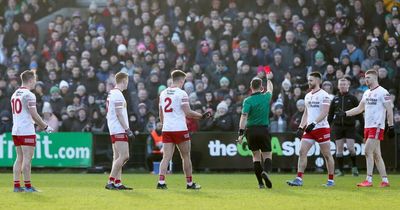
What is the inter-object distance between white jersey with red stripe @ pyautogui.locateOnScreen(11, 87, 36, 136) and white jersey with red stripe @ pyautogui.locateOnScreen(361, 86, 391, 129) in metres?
6.85

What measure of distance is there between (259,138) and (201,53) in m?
11.9

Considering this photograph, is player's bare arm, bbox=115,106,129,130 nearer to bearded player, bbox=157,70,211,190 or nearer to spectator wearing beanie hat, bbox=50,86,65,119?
bearded player, bbox=157,70,211,190

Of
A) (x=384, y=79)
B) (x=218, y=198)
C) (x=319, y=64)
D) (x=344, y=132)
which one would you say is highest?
(x=319, y=64)

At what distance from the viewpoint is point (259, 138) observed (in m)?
16.2

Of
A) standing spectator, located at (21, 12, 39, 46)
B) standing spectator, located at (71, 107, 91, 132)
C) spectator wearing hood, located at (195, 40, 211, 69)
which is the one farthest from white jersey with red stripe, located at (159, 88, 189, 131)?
standing spectator, located at (21, 12, 39, 46)

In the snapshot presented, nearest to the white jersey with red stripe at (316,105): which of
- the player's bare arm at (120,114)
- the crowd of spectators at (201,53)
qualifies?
the player's bare arm at (120,114)

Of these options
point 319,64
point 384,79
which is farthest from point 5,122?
point 384,79

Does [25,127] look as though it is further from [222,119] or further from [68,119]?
[68,119]

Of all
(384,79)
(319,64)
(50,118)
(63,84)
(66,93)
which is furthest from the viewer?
(63,84)

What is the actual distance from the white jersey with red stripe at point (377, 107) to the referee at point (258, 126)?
7.86ft

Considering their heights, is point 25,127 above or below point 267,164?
above

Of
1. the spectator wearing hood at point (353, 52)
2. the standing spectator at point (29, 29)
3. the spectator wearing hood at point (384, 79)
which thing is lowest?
the spectator wearing hood at point (384, 79)

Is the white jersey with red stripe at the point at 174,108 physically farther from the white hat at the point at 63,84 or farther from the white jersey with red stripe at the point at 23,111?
the white hat at the point at 63,84

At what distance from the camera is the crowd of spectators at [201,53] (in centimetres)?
2534
